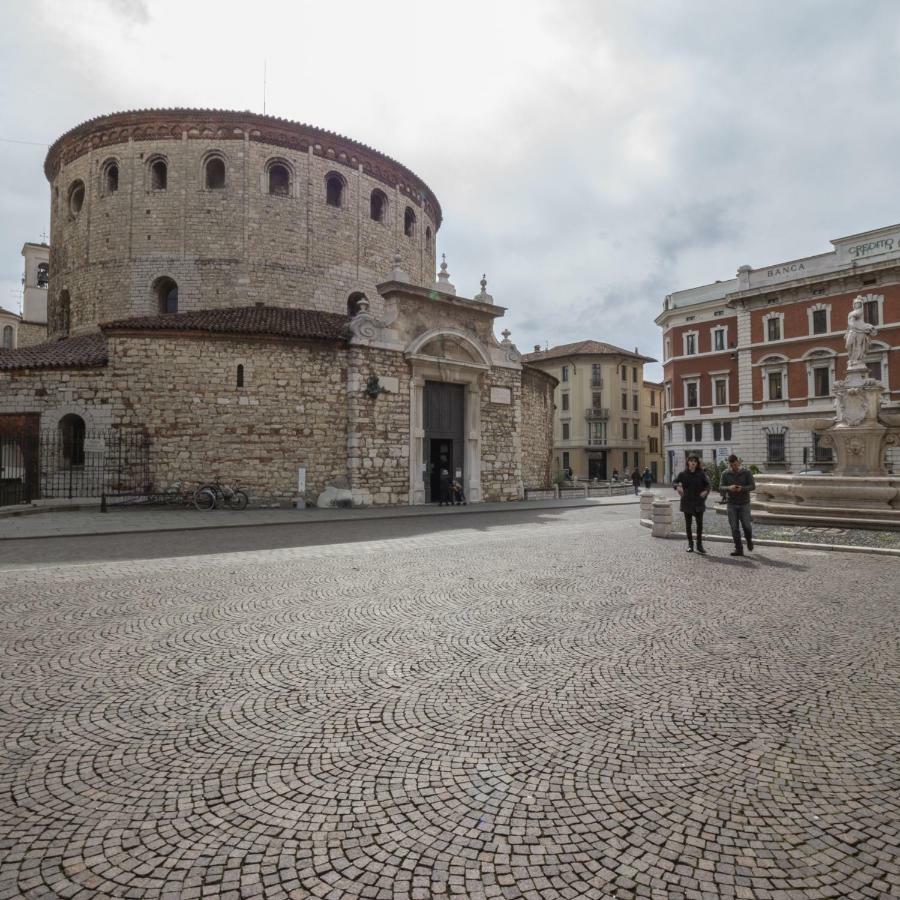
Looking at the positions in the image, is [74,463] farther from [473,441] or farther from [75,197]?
[75,197]

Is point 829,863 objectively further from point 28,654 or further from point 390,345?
point 390,345

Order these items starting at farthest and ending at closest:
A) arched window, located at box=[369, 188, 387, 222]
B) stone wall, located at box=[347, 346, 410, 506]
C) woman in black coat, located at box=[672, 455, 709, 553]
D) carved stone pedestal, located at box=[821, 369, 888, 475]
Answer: arched window, located at box=[369, 188, 387, 222]
stone wall, located at box=[347, 346, 410, 506]
carved stone pedestal, located at box=[821, 369, 888, 475]
woman in black coat, located at box=[672, 455, 709, 553]

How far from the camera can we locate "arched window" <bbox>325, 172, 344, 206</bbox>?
2489 cm

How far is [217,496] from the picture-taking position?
1717 cm

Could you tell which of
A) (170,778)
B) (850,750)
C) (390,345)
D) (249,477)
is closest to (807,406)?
(390,345)

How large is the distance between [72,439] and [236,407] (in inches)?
235

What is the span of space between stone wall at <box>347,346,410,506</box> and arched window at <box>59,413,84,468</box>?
9310mm

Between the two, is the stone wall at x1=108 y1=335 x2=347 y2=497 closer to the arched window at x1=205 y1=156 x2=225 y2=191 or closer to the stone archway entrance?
the stone archway entrance

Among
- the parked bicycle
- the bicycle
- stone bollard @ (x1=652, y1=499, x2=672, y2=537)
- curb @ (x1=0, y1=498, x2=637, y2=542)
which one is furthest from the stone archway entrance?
stone bollard @ (x1=652, y1=499, x2=672, y2=537)

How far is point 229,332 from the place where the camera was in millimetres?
A: 17906

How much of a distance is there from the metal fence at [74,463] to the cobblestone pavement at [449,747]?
13081 mm

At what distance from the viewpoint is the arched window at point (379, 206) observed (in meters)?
26.6

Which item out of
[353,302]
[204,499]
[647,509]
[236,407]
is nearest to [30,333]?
[353,302]

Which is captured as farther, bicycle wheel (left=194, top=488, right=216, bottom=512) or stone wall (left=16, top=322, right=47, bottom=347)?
stone wall (left=16, top=322, right=47, bottom=347)
